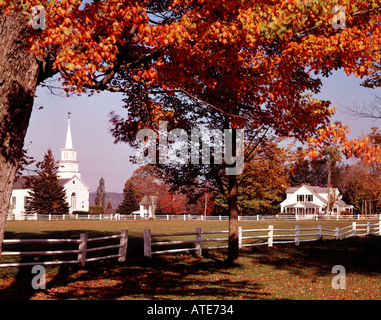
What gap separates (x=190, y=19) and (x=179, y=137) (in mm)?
8145

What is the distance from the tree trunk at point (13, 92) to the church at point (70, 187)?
250 feet

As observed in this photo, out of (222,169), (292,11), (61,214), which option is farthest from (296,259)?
(61,214)

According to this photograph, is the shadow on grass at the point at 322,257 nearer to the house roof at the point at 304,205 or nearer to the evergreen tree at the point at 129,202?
the evergreen tree at the point at 129,202

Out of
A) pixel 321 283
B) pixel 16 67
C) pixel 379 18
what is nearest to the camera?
pixel 16 67

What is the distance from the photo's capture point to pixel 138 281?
13.2m

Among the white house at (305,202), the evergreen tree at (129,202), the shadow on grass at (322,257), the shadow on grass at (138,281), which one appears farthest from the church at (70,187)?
the shadow on grass at (138,281)

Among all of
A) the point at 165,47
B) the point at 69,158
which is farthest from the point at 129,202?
the point at 165,47

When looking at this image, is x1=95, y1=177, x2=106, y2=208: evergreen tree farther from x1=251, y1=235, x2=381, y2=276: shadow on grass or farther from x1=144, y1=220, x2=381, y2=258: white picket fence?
x1=251, y1=235, x2=381, y2=276: shadow on grass

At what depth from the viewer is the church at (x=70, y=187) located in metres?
86.4

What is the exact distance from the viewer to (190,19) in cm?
838

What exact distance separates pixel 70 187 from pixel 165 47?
85244mm

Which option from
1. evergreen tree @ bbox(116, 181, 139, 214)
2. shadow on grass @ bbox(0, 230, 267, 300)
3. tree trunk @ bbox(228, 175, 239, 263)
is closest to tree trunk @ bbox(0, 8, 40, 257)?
shadow on grass @ bbox(0, 230, 267, 300)

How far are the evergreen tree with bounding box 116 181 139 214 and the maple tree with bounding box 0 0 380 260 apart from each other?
79.9 meters

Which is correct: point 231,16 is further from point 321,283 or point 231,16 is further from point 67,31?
point 321,283
